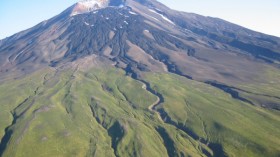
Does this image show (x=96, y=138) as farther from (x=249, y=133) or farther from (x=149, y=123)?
(x=249, y=133)

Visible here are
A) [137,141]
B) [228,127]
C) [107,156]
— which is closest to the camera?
[107,156]

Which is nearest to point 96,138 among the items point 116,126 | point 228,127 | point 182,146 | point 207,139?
point 116,126

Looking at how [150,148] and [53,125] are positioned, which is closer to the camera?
[150,148]

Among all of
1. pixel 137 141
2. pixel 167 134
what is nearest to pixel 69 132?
pixel 137 141

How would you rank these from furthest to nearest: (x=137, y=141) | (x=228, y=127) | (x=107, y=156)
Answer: (x=228, y=127) < (x=137, y=141) < (x=107, y=156)

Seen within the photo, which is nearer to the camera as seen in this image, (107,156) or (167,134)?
(107,156)

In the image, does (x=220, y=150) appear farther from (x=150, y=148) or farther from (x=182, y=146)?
(x=150, y=148)

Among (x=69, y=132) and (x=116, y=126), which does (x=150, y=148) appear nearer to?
(x=116, y=126)
